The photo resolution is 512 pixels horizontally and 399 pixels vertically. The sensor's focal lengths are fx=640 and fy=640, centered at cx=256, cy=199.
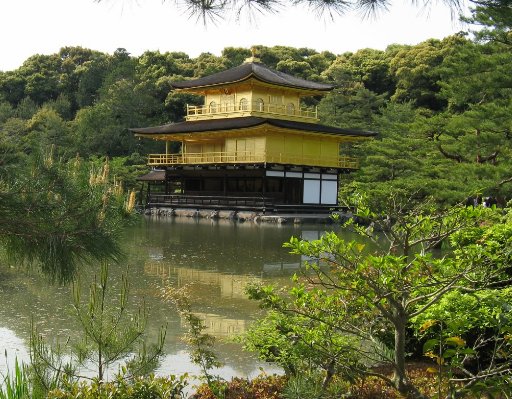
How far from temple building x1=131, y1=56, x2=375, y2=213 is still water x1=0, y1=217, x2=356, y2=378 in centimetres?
1068

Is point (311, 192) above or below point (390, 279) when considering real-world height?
below

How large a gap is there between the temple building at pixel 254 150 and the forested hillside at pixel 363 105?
1886mm

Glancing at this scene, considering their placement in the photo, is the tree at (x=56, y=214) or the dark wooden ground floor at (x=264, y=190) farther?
the dark wooden ground floor at (x=264, y=190)

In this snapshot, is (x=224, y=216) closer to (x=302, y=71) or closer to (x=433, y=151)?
(x=433, y=151)

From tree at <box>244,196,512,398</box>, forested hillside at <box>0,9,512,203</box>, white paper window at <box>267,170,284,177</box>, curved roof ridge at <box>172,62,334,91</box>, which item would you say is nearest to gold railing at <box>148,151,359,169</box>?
white paper window at <box>267,170,284,177</box>

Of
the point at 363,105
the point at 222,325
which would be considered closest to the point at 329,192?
the point at 363,105

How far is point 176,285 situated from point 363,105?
91.8 feet

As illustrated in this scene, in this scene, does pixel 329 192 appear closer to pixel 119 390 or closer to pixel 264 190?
pixel 264 190

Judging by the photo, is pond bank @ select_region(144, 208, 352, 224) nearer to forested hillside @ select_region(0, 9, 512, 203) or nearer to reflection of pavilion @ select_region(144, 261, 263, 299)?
forested hillside @ select_region(0, 9, 512, 203)

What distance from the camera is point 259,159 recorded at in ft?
86.6

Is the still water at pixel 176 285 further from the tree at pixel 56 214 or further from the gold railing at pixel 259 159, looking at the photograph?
the gold railing at pixel 259 159

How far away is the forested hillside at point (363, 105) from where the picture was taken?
13.5 m

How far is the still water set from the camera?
16.7ft

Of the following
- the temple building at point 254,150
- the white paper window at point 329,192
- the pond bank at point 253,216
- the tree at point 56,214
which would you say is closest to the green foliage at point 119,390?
the tree at point 56,214
